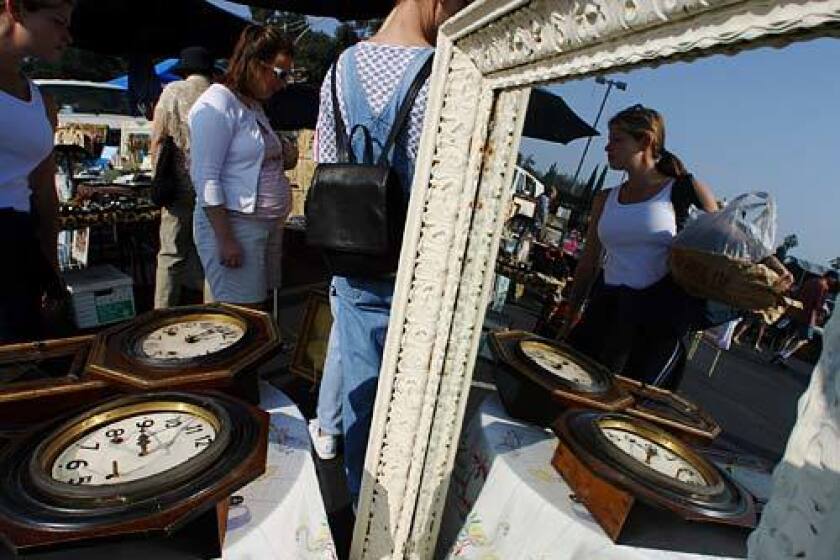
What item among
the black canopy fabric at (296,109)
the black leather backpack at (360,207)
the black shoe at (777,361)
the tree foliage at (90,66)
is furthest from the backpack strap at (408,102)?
the tree foliage at (90,66)

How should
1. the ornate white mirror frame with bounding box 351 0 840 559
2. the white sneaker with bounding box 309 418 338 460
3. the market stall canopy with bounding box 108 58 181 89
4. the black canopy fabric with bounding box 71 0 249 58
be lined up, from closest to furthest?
the ornate white mirror frame with bounding box 351 0 840 559 < the white sneaker with bounding box 309 418 338 460 < the black canopy fabric with bounding box 71 0 249 58 < the market stall canopy with bounding box 108 58 181 89

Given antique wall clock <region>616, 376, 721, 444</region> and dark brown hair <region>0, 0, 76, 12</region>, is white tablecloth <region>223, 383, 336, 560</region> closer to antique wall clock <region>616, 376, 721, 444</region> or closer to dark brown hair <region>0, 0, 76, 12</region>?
antique wall clock <region>616, 376, 721, 444</region>

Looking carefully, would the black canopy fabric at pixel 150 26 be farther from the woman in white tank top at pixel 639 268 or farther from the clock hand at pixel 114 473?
the clock hand at pixel 114 473

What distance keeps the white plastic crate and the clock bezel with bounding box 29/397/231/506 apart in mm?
2458

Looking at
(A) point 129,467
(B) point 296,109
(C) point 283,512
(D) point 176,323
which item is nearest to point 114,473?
(A) point 129,467

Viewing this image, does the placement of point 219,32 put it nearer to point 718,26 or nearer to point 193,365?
point 193,365

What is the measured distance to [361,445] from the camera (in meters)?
1.42

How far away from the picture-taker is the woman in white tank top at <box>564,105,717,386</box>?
68.4 inches

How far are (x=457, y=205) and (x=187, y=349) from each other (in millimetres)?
645

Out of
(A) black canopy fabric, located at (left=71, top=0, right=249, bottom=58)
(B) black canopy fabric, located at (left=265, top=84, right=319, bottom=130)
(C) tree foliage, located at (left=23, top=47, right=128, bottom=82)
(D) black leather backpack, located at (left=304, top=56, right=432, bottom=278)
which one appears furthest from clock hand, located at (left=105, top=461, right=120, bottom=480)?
(C) tree foliage, located at (left=23, top=47, right=128, bottom=82)

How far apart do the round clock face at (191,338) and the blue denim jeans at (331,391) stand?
0.45 meters

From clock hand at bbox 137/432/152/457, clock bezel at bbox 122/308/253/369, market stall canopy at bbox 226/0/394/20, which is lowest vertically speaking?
clock hand at bbox 137/432/152/457

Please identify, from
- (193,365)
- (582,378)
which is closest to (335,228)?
(193,365)

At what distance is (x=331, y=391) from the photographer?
5.81 ft
